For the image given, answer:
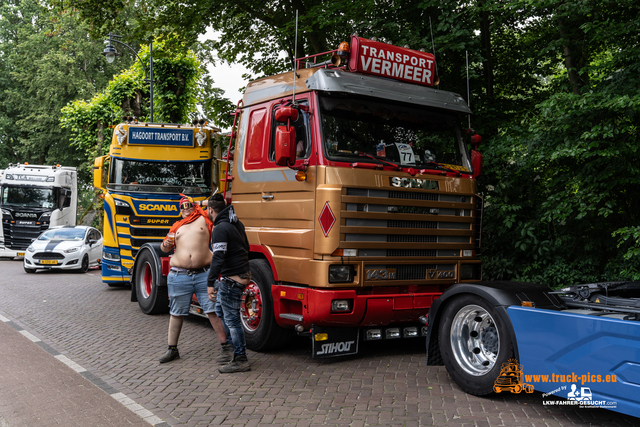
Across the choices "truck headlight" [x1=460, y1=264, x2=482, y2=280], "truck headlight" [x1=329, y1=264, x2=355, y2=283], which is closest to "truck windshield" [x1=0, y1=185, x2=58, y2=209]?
"truck headlight" [x1=329, y1=264, x2=355, y2=283]

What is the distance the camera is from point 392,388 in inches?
220

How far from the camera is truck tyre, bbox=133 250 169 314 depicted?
31.7 feet

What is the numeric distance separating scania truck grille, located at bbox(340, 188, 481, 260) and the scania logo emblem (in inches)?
2.7

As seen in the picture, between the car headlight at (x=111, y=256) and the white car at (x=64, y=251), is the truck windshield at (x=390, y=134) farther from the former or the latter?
the white car at (x=64, y=251)

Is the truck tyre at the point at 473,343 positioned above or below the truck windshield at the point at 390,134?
below

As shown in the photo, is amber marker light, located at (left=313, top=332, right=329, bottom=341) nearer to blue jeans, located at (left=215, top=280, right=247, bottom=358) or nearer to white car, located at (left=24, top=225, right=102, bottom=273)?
blue jeans, located at (left=215, top=280, right=247, bottom=358)

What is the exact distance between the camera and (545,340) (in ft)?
14.7

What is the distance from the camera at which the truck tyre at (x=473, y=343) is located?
16.3ft

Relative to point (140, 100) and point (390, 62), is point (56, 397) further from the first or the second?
point (140, 100)

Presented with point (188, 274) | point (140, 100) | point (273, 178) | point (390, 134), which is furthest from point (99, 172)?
point (140, 100)

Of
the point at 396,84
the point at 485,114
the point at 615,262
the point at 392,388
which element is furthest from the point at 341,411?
the point at 485,114

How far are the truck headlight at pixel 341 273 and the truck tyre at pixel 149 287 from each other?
4.39 metres

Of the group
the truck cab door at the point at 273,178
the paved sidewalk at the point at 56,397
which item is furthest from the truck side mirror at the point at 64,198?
the truck cab door at the point at 273,178

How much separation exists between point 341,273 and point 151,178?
6.44m
